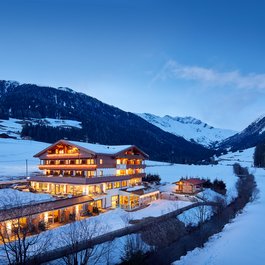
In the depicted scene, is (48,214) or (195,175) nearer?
(48,214)

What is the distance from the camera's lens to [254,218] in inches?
1827

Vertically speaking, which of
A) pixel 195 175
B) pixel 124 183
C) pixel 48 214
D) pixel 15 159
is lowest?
pixel 195 175

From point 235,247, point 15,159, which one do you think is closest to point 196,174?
point 15,159

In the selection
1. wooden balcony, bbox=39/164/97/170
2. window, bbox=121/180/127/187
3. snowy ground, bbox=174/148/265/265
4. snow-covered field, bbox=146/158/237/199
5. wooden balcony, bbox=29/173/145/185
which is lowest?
snowy ground, bbox=174/148/265/265

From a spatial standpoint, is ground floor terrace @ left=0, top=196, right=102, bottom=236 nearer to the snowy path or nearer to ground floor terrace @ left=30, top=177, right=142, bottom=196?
ground floor terrace @ left=30, top=177, right=142, bottom=196

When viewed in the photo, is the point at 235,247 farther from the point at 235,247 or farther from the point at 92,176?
the point at 92,176

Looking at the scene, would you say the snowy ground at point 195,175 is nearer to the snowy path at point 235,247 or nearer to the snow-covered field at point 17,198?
the snowy path at point 235,247

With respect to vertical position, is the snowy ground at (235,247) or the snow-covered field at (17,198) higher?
the snow-covered field at (17,198)

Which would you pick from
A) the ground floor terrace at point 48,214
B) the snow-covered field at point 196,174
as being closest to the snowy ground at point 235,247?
the ground floor terrace at point 48,214

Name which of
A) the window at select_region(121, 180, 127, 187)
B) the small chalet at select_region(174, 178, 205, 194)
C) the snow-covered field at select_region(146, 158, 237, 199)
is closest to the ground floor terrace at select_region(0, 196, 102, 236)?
the window at select_region(121, 180, 127, 187)

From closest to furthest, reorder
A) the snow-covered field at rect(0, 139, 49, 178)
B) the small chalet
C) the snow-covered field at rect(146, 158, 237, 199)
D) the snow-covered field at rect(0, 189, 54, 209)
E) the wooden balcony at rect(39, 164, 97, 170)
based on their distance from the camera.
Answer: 1. the snow-covered field at rect(0, 189, 54, 209)
2. the wooden balcony at rect(39, 164, 97, 170)
3. the small chalet
4. the snow-covered field at rect(0, 139, 49, 178)
5. the snow-covered field at rect(146, 158, 237, 199)

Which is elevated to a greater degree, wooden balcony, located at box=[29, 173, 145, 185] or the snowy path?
wooden balcony, located at box=[29, 173, 145, 185]

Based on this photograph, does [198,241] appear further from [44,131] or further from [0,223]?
[44,131]

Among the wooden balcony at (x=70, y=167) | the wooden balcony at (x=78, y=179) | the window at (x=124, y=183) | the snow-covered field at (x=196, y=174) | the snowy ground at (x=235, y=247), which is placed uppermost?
the wooden balcony at (x=70, y=167)
